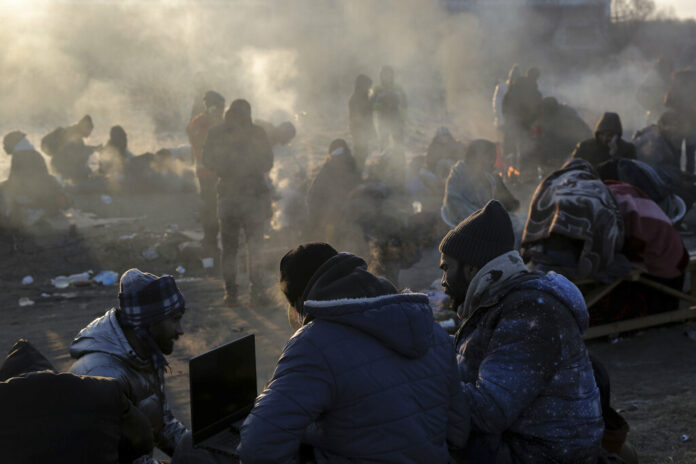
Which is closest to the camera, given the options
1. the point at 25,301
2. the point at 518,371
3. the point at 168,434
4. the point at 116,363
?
the point at 518,371

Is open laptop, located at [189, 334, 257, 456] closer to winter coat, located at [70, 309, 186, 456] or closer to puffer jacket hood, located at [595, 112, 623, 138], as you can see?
winter coat, located at [70, 309, 186, 456]

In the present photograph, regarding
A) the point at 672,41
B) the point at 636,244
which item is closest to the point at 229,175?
the point at 636,244

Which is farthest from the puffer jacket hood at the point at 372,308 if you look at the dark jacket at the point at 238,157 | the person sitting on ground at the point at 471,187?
the dark jacket at the point at 238,157

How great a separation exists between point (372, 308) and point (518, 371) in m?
0.72

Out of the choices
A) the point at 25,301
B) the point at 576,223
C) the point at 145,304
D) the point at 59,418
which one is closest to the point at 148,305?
the point at 145,304

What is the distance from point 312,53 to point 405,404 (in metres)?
18.8

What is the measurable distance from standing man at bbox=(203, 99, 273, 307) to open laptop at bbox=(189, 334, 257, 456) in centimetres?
444

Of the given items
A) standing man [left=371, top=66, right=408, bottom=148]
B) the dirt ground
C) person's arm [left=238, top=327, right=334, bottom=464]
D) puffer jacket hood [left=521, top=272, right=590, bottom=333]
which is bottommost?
the dirt ground

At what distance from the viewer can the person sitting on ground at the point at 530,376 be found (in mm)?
2441

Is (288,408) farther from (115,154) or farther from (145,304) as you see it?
(115,154)

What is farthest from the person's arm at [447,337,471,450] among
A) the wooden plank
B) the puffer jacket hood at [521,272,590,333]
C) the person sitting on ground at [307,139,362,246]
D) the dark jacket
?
the dark jacket

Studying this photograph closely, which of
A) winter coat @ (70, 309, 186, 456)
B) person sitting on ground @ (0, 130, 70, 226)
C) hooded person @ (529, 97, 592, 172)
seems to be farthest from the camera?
hooded person @ (529, 97, 592, 172)

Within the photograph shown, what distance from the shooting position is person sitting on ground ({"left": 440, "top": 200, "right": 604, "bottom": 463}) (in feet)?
8.01

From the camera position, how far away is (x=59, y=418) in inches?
80.1
